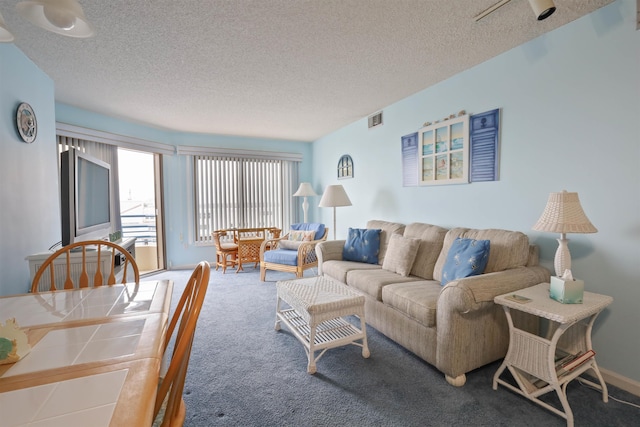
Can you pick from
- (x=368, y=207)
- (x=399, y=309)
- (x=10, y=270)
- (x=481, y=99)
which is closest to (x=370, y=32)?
(x=481, y=99)

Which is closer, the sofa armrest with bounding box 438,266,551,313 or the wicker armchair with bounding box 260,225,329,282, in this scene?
the sofa armrest with bounding box 438,266,551,313

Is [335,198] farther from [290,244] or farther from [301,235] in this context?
[290,244]

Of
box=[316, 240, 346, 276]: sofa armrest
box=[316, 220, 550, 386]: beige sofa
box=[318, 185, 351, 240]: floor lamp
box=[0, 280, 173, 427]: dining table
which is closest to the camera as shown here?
box=[0, 280, 173, 427]: dining table

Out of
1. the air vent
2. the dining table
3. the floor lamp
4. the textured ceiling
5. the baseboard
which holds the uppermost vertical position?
the textured ceiling

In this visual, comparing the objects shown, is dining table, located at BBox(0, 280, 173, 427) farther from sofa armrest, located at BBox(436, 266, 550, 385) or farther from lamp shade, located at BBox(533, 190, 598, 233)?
lamp shade, located at BBox(533, 190, 598, 233)

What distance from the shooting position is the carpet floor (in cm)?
154

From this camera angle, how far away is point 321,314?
79.5 inches

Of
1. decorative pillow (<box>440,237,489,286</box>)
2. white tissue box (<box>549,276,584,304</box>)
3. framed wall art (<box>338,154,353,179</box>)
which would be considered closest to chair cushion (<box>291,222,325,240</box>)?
framed wall art (<box>338,154,353,179</box>)

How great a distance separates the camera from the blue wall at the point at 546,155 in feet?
5.76

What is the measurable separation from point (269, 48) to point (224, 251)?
3.30 m

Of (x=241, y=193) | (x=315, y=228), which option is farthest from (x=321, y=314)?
(x=241, y=193)

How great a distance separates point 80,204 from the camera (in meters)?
2.20

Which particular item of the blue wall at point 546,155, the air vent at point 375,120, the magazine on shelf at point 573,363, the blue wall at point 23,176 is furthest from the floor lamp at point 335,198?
the blue wall at point 23,176

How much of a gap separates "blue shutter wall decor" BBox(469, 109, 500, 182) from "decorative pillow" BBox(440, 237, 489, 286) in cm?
67
